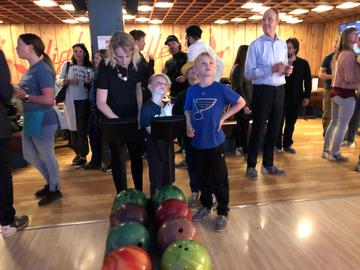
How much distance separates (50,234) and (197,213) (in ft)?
4.02

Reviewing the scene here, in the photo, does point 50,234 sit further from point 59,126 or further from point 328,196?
point 328,196

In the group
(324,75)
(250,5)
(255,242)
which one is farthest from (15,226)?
(250,5)

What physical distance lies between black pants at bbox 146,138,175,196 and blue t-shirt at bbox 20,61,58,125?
1.02 meters

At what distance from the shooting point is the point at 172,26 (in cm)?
816

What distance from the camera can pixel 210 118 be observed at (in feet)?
7.25

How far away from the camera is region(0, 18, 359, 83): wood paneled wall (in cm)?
760

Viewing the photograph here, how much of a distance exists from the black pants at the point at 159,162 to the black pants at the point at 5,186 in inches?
42.3

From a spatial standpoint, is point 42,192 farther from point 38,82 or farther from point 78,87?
point 78,87

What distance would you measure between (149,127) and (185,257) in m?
1.08

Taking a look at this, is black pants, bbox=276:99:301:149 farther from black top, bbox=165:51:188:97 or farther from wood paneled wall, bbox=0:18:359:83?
wood paneled wall, bbox=0:18:359:83

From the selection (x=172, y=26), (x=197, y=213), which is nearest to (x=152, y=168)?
(x=197, y=213)

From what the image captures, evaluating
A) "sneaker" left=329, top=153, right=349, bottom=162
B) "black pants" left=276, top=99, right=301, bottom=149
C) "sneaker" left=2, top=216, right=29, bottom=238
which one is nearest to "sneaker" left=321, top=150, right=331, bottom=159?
"sneaker" left=329, top=153, right=349, bottom=162

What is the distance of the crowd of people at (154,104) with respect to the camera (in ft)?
7.32

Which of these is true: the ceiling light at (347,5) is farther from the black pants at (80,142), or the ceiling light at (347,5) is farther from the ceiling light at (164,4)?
the black pants at (80,142)
